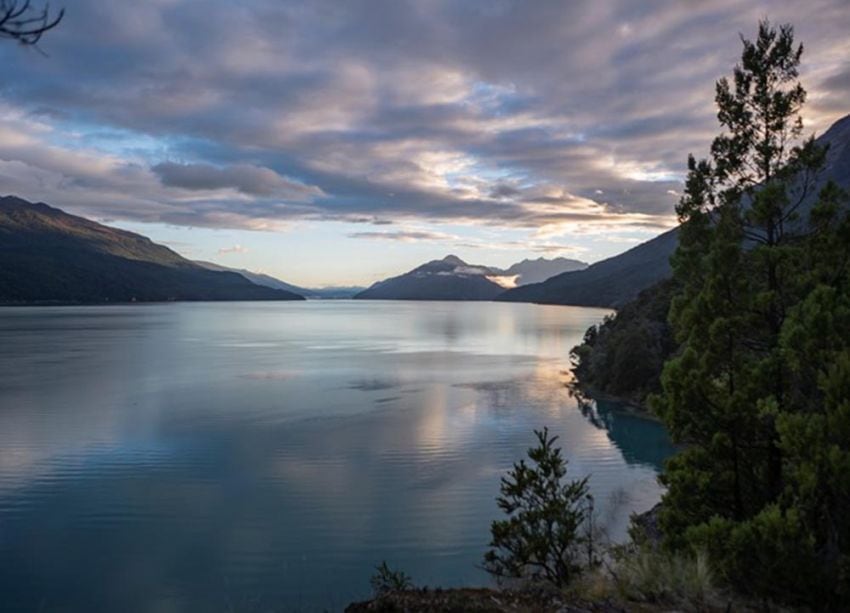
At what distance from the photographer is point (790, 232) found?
12992 millimetres

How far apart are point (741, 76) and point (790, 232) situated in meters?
3.67

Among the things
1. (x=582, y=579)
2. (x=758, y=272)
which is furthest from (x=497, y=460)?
(x=758, y=272)

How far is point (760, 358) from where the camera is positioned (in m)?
12.3

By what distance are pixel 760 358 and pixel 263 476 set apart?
26373 millimetres

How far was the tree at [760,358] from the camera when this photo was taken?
994 centimetres

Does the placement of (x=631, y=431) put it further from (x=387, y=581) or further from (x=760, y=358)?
(x=760, y=358)

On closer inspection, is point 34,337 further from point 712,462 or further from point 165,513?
point 712,462

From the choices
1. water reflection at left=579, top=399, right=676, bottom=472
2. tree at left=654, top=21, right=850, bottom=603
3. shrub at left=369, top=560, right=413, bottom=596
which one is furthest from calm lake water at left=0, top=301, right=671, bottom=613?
tree at left=654, top=21, right=850, bottom=603

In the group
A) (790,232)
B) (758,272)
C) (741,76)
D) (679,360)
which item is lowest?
(679,360)

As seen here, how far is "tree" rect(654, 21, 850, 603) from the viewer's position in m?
9.94

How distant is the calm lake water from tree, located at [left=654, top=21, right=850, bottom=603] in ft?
37.8

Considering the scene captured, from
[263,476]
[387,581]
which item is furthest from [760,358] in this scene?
[263,476]

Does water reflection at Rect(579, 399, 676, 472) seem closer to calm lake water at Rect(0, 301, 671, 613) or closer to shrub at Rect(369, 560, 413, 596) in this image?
calm lake water at Rect(0, 301, 671, 613)

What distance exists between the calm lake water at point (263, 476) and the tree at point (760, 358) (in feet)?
37.8
